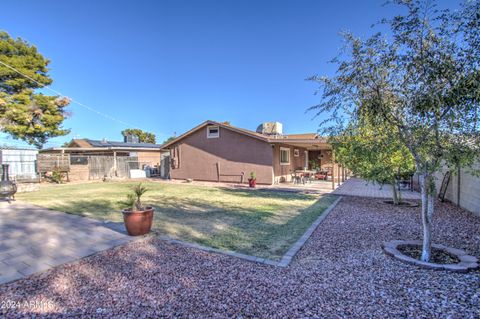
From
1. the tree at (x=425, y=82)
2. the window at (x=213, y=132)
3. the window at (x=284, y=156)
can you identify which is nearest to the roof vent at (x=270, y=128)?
the window at (x=284, y=156)

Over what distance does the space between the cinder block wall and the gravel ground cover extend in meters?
3.36

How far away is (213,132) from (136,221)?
12323 millimetres

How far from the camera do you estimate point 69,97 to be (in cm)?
2120

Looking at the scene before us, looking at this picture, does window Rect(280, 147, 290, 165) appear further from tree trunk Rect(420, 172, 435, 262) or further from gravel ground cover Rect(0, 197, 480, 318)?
tree trunk Rect(420, 172, 435, 262)

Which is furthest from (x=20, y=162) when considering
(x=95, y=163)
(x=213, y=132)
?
(x=213, y=132)

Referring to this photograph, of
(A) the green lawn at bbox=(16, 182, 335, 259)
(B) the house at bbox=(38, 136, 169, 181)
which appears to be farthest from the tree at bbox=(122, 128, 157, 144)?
(A) the green lawn at bbox=(16, 182, 335, 259)

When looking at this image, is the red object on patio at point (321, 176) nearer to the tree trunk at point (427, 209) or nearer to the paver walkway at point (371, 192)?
the paver walkway at point (371, 192)

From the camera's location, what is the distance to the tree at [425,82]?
10.2 ft

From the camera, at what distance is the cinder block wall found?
265 inches

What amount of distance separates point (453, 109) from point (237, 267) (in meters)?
3.64

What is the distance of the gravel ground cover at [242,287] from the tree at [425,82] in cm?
99

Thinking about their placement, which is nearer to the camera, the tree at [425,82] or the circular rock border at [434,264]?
the tree at [425,82]

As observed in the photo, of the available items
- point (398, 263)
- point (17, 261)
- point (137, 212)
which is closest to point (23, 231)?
point (17, 261)

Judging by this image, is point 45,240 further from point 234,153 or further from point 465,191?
point 234,153
